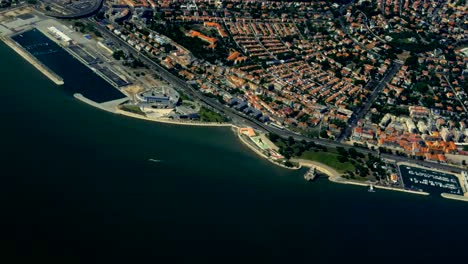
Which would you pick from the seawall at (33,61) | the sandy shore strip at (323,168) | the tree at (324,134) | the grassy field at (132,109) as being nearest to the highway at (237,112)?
the tree at (324,134)

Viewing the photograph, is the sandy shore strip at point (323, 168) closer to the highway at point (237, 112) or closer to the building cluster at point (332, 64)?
the highway at point (237, 112)

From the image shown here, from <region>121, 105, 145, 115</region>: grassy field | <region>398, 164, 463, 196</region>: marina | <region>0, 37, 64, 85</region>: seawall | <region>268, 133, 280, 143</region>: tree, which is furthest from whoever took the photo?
<region>0, 37, 64, 85</region>: seawall

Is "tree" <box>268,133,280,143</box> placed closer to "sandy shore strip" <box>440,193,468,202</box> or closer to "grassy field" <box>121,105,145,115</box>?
"grassy field" <box>121,105,145,115</box>

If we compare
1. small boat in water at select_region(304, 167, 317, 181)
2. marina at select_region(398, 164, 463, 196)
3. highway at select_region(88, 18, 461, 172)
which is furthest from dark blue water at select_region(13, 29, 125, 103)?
marina at select_region(398, 164, 463, 196)

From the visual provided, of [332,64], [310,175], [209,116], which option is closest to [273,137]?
[310,175]

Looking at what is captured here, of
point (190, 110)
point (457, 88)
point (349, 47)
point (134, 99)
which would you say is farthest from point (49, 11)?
point (457, 88)

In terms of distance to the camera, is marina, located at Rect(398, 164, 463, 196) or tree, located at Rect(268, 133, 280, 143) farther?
tree, located at Rect(268, 133, 280, 143)

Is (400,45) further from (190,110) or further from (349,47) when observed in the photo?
(190,110)
